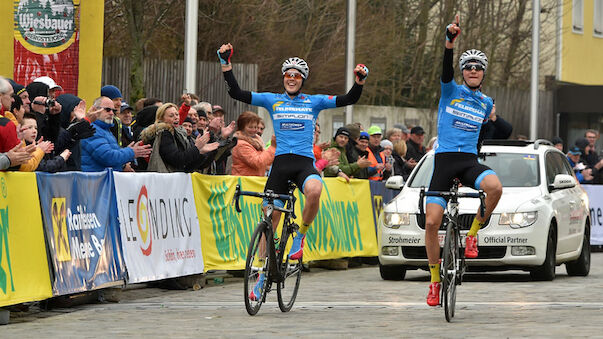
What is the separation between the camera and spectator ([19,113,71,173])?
458 inches

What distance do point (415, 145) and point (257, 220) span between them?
20.5 ft

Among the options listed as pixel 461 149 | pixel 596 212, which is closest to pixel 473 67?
pixel 461 149

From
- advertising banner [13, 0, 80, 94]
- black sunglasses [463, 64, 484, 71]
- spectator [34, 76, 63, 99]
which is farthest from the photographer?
advertising banner [13, 0, 80, 94]

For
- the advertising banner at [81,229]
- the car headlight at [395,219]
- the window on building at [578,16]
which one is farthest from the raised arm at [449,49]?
the window on building at [578,16]

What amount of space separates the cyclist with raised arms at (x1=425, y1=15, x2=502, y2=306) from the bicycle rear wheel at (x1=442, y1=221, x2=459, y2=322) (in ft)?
0.87

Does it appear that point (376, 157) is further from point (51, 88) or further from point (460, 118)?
point (460, 118)

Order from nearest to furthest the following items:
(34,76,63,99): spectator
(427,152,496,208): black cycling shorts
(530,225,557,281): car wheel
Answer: (427,152,496,208): black cycling shorts, (34,76,63,99): spectator, (530,225,557,281): car wheel

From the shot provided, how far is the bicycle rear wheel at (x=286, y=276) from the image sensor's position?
1190 centimetres

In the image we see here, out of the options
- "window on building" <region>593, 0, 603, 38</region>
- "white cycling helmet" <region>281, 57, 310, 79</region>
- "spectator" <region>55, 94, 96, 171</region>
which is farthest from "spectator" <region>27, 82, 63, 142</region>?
"window on building" <region>593, 0, 603, 38</region>

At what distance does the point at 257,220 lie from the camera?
1659 centimetres

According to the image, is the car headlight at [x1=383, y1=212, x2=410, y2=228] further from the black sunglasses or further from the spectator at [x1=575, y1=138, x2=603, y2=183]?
the spectator at [x1=575, y1=138, x2=603, y2=183]

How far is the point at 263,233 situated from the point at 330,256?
23.1 ft

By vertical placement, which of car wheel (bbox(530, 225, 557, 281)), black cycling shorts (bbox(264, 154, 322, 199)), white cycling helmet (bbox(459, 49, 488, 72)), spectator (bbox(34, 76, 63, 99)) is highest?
white cycling helmet (bbox(459, 49, 488, 72))

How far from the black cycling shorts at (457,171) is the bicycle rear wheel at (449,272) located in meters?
0.48
